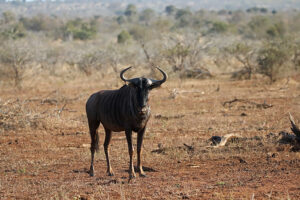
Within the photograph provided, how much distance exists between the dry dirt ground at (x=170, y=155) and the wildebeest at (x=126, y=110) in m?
0.63

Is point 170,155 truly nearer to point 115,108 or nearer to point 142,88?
point 115,108

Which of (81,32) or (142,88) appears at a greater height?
(81,32)

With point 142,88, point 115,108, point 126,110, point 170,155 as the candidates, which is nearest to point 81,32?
Result: point 170,155

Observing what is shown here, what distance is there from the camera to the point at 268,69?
2161 cm

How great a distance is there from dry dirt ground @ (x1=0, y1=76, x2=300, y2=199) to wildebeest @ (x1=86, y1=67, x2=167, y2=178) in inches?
24.8

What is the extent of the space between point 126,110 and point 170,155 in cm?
196

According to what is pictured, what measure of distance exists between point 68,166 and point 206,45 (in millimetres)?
17635

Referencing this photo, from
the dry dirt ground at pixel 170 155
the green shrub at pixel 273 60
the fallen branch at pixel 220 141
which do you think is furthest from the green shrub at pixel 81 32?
the fallen branch at pixel 220 141

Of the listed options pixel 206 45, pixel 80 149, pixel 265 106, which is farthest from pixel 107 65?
pixel 80 149

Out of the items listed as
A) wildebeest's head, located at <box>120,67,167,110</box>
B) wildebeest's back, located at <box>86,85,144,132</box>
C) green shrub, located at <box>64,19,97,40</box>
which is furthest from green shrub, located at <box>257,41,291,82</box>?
green shrub, located at <box>64,19,97,40</box>

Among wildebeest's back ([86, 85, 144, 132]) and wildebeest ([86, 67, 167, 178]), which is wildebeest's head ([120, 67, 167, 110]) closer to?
wildebeest ([86, 67, 167, 178])

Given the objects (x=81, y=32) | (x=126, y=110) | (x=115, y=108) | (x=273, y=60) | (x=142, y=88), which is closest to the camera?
(x=142, y=88)

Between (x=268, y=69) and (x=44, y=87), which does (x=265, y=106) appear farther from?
(x=44, y=87)

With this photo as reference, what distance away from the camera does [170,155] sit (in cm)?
878
